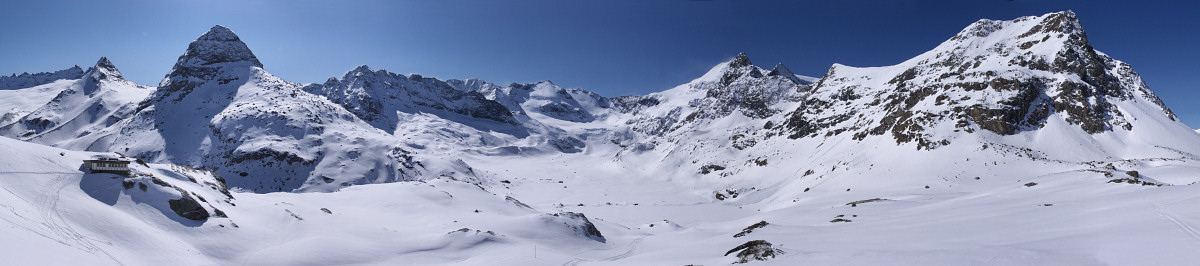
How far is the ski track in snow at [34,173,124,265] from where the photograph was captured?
19.3 m

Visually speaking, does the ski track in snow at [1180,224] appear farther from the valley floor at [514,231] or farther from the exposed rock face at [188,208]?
the exposed rock face at [188,208]

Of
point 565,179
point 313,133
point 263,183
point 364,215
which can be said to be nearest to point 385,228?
point 364,215

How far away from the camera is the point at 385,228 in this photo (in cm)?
3819

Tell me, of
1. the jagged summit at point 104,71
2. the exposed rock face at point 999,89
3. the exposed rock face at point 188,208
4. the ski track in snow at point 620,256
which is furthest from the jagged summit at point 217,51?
the exposed rock face at point 999,89

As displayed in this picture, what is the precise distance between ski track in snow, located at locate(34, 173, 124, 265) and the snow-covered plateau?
0.14 meters

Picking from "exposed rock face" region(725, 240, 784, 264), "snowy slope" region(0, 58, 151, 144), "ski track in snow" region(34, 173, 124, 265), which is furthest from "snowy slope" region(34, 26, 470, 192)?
"exposed rock face" region(725, 240, 784, 264)

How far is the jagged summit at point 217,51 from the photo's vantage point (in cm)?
14062

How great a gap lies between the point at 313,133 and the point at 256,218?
3303 inches

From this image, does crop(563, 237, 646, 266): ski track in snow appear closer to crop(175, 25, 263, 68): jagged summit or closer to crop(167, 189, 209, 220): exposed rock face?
crop(167, 189, 209, 220): exposed rock face

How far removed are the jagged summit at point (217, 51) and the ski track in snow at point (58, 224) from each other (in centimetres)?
14903

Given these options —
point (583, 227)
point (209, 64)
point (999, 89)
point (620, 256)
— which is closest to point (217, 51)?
point (209, 64)

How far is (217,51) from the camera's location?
146m

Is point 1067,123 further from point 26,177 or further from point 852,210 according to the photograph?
point 26,177

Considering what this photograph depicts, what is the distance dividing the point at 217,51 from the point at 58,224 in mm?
162058
